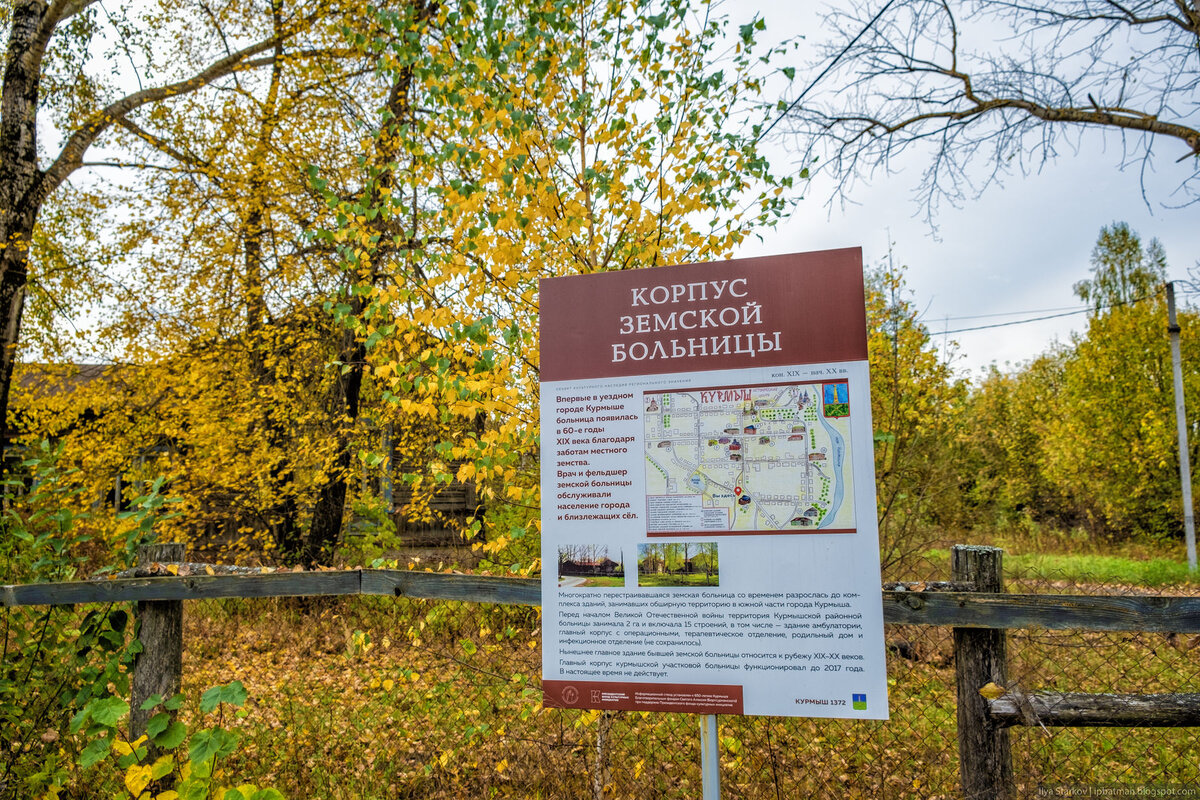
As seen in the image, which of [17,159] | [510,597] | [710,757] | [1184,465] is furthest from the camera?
[1184,465]

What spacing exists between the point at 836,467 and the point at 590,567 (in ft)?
2.72

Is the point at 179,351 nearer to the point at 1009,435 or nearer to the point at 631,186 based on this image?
the point at 631,186

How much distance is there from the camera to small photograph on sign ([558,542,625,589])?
2213mm

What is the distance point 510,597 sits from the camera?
118 inches

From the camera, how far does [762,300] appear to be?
7.22 feet

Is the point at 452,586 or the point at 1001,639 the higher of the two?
the point at 452,586

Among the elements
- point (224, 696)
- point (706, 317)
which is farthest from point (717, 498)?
point (224, 696)

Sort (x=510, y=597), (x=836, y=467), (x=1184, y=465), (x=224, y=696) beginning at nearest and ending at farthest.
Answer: (x=836, y=467), (x=224, y=696), (x=510, y=597), (x=1184, y=465)

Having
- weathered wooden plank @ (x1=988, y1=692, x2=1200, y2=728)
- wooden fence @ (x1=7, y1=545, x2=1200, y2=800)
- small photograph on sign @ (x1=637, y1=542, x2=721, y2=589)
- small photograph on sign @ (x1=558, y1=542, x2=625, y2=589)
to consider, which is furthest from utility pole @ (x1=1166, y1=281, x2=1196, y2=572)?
small photograph on sign @ (x1=558, y1=542, x2=625, y2=589)

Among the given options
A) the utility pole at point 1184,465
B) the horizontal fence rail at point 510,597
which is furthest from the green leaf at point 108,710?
the utility pole at point 1184,465

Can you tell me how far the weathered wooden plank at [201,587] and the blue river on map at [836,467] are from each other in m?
2.17

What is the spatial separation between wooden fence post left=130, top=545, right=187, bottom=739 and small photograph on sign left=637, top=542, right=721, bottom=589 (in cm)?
242

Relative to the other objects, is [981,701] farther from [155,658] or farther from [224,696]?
[155,658]

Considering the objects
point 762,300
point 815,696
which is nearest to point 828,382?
point 762,300
